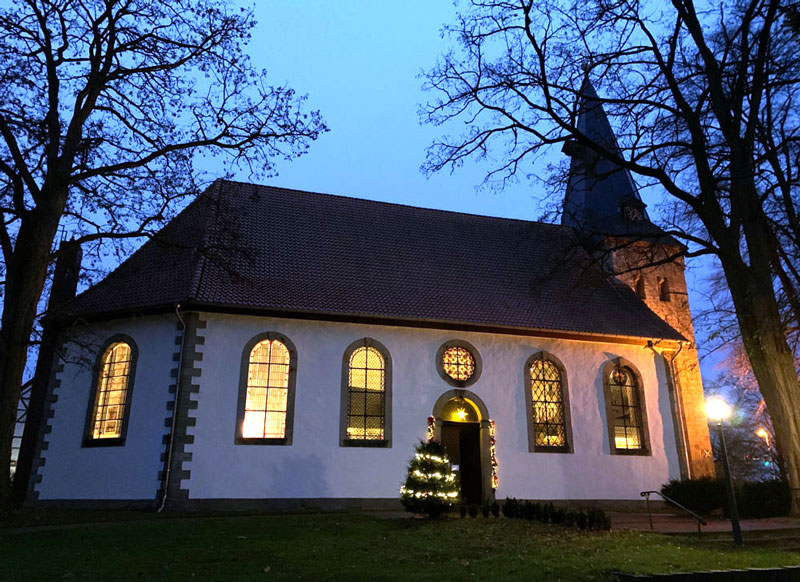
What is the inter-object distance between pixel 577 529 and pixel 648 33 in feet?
38.7

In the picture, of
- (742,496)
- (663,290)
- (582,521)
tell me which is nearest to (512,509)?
(582,521)

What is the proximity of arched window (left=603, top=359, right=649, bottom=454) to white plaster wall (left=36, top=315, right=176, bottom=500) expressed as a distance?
13.0m

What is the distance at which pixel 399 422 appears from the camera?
1734 cm

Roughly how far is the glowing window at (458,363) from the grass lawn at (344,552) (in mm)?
5882

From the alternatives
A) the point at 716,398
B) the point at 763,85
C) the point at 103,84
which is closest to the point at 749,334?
the point at 716,398

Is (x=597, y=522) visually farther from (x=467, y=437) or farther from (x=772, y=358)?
(x=467, y=437)

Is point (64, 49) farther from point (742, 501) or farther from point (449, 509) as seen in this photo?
point (742, 501)

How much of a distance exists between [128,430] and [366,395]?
613cm

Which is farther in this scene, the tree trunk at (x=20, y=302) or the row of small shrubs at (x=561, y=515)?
the tree trunk at (x=20, y=302)

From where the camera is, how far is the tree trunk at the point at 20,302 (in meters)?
12.4

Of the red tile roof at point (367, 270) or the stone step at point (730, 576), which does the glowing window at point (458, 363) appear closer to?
the red tile roof at point (367, 270)

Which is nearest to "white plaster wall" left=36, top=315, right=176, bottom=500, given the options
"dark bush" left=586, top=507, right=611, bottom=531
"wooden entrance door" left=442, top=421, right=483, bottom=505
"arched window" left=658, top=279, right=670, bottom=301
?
"wooden entrance door" left=442, top=421, right=483, bottom=505

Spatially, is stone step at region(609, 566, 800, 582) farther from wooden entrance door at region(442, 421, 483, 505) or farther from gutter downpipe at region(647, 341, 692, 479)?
gutter downpipe at region(647, 341, 692, 479)

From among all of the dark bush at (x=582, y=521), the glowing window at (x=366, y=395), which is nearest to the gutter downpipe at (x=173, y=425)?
the glowing window at (x=366, y=395)
